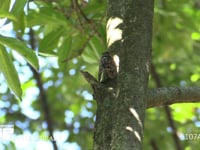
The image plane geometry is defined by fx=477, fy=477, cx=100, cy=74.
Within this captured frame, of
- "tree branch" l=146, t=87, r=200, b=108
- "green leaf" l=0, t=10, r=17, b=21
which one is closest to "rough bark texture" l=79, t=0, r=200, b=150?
"tree branch" l=146, t=87, r=200, b=108

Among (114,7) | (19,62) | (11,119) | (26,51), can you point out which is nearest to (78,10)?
(26,51)

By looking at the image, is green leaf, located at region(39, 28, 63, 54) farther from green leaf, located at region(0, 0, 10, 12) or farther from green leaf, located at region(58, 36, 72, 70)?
green leaf, located at region(0, 0, 10, 12)

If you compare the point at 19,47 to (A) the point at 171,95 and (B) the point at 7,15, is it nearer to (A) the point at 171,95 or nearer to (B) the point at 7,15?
(B) the point at 7,15

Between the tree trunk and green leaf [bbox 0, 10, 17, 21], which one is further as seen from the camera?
green leaf [bbox 0, 10, 17, 21]

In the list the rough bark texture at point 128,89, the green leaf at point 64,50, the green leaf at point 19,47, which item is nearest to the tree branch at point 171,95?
the rough bark texture at point 128,89

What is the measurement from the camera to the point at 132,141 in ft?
3.08

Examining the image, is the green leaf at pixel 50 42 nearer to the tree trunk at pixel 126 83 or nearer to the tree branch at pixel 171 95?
the tree trunk at pixel 126 83

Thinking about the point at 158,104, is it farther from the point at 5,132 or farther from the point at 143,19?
the point at 5,132

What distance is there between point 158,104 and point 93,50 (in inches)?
28.6

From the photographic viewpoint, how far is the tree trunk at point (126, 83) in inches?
37.7

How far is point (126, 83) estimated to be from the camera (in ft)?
3.35

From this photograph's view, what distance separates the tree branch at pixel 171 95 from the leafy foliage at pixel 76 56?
1.31ft

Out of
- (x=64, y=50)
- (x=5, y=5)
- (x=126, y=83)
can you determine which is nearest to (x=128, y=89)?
(x=126, y=83)

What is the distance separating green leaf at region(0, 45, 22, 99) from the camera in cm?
131
